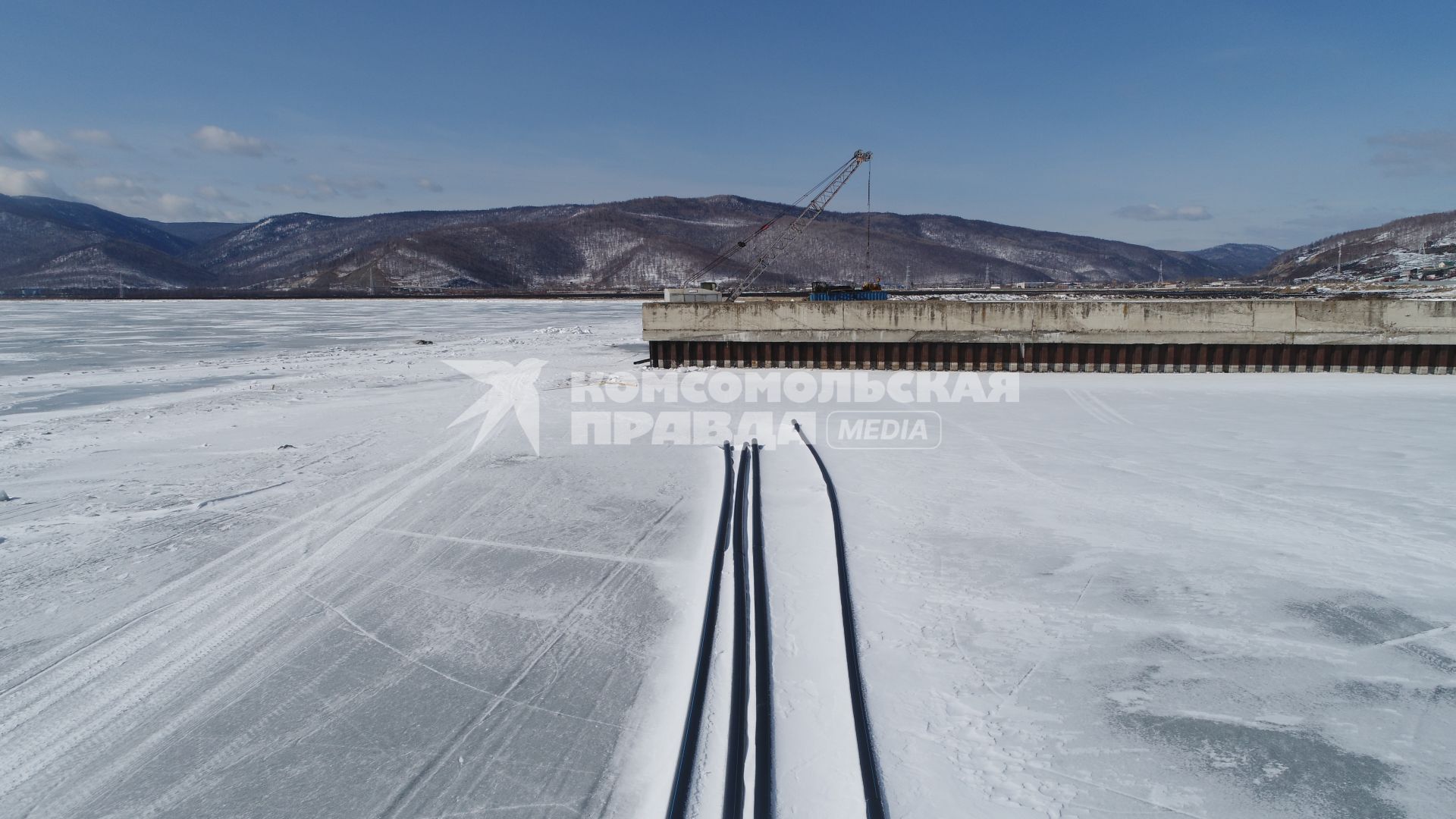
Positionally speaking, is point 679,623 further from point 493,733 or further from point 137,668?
point 137,668

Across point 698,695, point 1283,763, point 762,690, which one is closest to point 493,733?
point 698,695

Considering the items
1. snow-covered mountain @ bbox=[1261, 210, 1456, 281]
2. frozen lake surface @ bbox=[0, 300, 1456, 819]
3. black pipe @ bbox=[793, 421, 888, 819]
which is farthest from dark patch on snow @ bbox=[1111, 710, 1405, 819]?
snow-covered mountain @ bbox=[1261, 210, 1456, 281]

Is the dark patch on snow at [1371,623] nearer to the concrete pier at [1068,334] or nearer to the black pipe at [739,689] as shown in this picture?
the black pipe at [739,689]

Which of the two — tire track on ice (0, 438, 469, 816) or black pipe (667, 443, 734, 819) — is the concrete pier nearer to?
black pipe (667, 443, 734, 819)

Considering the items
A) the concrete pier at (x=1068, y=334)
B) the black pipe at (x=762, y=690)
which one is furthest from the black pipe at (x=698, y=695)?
the concrete pier at (x=1068, y=334)

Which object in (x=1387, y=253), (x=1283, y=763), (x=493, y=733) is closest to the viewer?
(x=1283, y=763)

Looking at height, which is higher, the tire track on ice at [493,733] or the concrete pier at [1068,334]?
the concrete pier at [1068,334]
